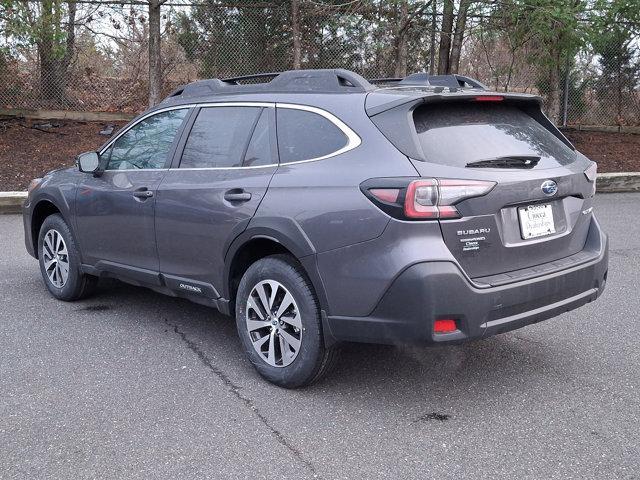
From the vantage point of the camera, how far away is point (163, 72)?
13578 mm

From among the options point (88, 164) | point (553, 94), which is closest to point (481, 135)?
point (88, 164)

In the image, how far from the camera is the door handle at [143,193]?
15.7 feet

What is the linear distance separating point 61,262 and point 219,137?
83.1 inches

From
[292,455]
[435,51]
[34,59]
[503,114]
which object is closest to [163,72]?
[34,59]

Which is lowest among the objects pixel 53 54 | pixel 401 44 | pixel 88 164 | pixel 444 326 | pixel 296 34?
pixel 444 326

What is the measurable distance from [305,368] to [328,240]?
2.42ft

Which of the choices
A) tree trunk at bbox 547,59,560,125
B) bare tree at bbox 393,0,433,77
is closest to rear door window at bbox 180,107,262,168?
bare tree at bbox 393,0,433,77

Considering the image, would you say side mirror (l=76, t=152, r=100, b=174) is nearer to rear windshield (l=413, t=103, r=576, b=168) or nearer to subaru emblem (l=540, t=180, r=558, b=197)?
rear windshield (l=413, t=103, r=576, b=168)

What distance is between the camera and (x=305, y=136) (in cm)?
404

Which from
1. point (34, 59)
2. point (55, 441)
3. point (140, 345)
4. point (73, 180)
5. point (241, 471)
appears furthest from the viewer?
point (34, 59)

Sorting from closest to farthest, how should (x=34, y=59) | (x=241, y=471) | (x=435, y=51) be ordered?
(x=241, y=471) < (x=34, y=59) < (x=435, y=51)

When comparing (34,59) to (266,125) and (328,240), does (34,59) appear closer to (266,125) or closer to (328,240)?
(266,125)

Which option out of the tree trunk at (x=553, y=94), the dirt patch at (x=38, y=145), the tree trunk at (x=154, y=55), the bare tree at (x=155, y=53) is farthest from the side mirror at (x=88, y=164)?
the tree trunk at (x=553, y=94)

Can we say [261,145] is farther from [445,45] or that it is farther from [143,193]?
[445,45]
